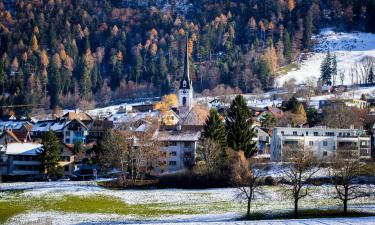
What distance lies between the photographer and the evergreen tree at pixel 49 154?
72125 millimetres

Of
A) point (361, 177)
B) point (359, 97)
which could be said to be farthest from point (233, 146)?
point (359, 97)

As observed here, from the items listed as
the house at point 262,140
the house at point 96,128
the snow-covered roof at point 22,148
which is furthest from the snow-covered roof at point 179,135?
the house at point 96,128

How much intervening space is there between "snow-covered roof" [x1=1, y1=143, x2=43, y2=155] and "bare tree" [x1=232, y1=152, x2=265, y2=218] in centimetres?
3029

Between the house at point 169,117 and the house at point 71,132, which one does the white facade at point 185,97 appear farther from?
the house at point 71,132

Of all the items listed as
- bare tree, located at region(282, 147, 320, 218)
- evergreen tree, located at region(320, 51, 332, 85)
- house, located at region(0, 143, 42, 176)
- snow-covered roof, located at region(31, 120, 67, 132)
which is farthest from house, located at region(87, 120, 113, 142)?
evergreen tree, located at region(320, 51, 332, 85)

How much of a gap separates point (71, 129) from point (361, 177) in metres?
59.4

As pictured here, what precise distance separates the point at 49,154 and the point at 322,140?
106 feet

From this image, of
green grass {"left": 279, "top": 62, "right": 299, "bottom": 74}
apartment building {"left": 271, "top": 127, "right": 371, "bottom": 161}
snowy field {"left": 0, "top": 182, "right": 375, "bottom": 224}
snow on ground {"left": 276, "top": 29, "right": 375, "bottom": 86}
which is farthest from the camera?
green grass {"left": 279, "top": 62, "right": 299, "bottom": 74}

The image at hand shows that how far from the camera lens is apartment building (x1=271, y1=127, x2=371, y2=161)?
7462 cm

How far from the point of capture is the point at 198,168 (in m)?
61.4

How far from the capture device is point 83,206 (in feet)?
160

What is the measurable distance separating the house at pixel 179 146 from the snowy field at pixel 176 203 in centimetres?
1417

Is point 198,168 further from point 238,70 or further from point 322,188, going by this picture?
point 238,70

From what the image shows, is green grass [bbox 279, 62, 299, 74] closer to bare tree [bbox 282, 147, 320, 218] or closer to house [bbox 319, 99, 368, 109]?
house [bbox 319, 99, 368, 109]
